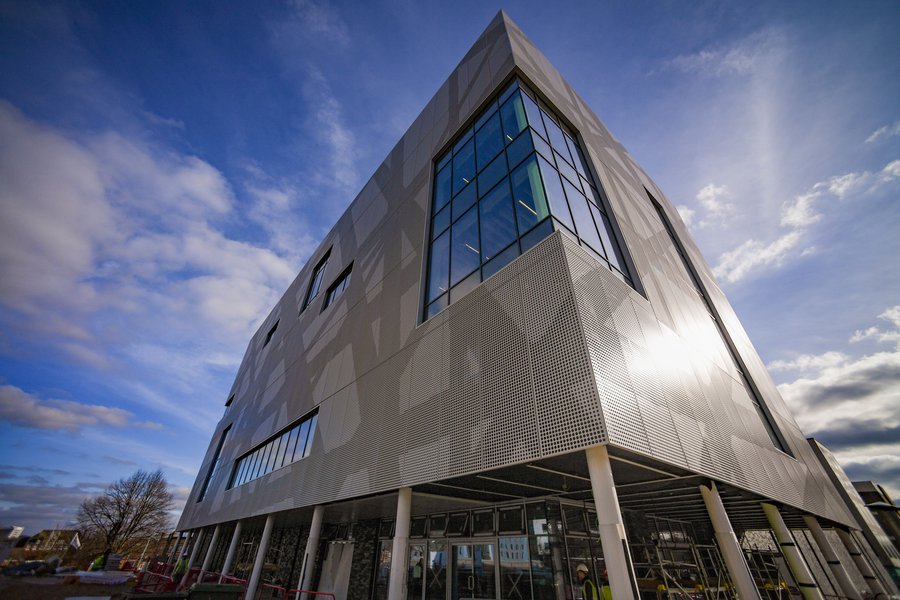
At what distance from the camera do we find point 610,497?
4703 mm

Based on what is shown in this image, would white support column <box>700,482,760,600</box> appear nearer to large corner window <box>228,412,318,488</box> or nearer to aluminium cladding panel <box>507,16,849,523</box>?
aluminium cladding panel <box>507,16,849,523</box>

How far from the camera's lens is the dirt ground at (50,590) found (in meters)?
14.4

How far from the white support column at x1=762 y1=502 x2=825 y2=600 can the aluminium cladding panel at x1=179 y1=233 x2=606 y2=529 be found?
806 centimetres

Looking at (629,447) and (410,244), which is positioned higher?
(410,244)

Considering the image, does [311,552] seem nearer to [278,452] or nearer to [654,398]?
[278,452]

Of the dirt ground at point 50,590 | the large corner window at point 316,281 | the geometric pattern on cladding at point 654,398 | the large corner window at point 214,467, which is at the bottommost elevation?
the dirt ground at point 50,590

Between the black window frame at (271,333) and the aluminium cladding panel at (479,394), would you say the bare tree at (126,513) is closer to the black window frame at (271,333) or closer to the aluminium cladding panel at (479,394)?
the black window frame at (271,333)

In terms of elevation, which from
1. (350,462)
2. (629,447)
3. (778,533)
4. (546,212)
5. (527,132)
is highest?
(527,132)

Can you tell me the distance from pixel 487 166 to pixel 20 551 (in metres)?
66.8

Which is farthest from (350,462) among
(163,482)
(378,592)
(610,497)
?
(163,482)

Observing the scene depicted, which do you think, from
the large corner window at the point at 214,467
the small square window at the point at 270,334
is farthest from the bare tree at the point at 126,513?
the small square window at the point at 270,334

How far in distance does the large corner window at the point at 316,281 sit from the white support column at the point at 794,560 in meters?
20.8

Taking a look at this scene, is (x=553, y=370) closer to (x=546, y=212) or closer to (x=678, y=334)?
(x=546, y=212)

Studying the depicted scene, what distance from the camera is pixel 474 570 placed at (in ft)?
29.3
